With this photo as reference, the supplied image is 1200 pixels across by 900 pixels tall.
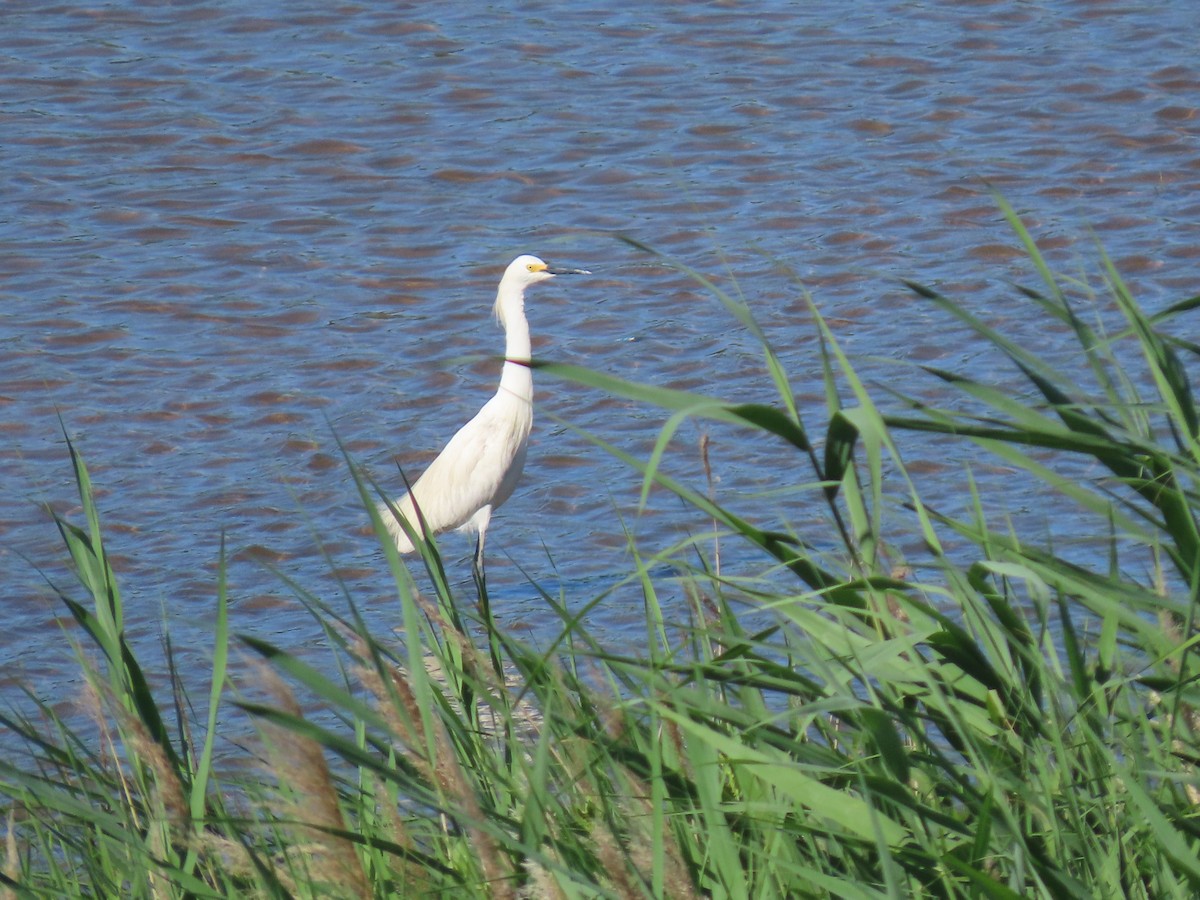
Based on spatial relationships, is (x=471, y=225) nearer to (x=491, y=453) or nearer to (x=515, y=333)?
(x=515, y=333)

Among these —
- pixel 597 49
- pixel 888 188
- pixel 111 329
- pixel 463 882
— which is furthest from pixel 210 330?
pixel 463 882

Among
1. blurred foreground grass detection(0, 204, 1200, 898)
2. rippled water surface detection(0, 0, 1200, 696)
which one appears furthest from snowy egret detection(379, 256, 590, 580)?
blurred foreground grass detection(0, 204, 1200, 898)

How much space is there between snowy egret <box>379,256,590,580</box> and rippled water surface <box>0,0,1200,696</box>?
0.16 metres

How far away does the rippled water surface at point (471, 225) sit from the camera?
5.68 meters

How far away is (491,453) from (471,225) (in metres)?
2.48

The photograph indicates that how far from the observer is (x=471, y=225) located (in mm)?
8141

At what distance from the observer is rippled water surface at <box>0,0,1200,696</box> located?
5.68 metres

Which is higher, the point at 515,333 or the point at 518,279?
the point at 518,279

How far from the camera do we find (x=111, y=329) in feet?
23.6

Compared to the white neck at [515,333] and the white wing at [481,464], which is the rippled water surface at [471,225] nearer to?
the white wing at [481,464]

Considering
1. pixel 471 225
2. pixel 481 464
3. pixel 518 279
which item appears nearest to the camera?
pixel 481 464

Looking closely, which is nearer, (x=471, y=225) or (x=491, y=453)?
(x=491, y=453)

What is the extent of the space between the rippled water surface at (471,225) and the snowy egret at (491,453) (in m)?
0.16

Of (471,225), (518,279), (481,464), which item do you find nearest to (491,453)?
(481,464)
